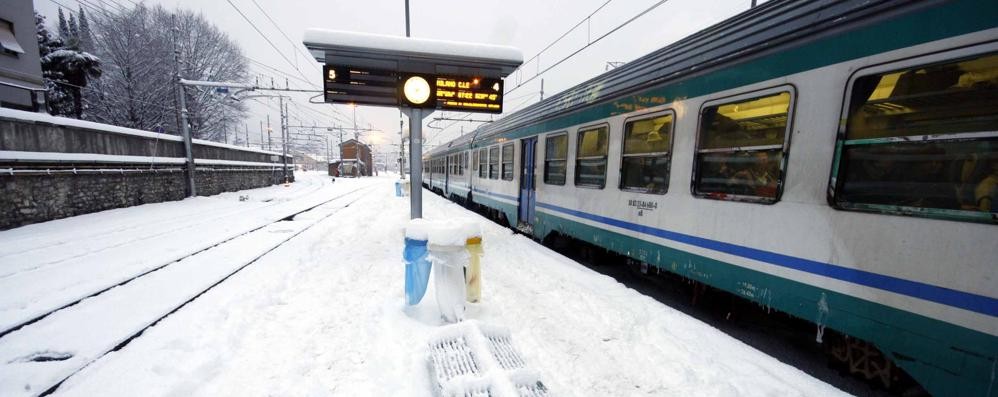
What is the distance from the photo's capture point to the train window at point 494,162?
1030cm

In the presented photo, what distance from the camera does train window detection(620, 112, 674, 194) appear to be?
4305mm

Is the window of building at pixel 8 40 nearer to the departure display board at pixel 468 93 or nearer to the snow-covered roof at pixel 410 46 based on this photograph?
the snow-covered roof at pixel 410 46

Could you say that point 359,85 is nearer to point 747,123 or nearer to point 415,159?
point 415,159

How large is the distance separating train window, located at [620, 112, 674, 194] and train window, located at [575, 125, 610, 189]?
1.44ft

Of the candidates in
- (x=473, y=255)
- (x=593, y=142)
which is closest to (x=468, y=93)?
(x=593, y=142)

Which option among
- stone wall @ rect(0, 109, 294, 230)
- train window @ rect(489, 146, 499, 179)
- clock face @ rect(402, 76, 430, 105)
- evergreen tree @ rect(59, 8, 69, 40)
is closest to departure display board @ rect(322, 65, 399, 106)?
clock face @ rect(402, 76, 430, 105)

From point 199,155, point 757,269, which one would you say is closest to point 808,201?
point 757,269

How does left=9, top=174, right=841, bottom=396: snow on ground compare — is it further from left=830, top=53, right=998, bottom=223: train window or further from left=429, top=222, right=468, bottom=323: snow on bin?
left=830, top=53, right=998, bottom=223: train window

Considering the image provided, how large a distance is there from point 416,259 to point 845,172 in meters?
3.82

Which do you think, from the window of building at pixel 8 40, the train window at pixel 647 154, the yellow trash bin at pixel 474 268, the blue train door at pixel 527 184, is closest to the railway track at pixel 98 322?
the yellow trash bin at pixel 474 268

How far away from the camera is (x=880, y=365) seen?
8.74ft

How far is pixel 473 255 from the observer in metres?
3.50

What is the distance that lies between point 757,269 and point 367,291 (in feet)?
14.6

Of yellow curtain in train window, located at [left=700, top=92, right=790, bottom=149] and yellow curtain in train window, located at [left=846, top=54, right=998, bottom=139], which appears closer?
yellow curtain in train window, located at [left=846, top=54, right=998, bottom=139]
